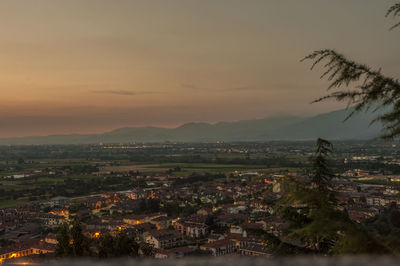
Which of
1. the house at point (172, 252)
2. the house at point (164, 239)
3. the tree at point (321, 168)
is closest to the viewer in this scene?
the tree at point (321, 168)

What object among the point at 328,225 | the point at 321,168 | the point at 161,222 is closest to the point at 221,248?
the point at 161,222

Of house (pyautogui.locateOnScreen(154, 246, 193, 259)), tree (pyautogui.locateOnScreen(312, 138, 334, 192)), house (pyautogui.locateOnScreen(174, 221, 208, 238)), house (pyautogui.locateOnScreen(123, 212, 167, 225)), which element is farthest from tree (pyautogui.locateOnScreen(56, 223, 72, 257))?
house (pyautogui.locateOnScreen(123, 212, 167, 225))

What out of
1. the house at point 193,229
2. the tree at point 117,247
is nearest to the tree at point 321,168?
the tree at point 117,247

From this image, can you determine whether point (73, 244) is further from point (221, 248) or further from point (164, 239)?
point (164, 239)

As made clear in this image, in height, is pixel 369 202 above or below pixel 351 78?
below

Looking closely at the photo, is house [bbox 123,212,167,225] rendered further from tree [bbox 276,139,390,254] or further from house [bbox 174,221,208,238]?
tree [bbox 276,139,390,254]

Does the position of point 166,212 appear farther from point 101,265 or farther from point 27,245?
point 101,265

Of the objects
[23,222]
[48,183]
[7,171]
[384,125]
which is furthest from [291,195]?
[7,171]

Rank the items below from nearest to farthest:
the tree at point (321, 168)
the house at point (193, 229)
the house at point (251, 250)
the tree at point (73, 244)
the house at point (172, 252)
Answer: the tree at point (321, 168) → the tree at point (73, 244) → the house at point (251, 250) → the house at point (172, 252) → the house at point (193, 229)

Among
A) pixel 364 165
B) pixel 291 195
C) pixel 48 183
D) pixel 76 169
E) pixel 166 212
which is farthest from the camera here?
pixel 76 169

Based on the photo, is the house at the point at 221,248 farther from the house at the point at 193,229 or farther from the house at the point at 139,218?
the house at the point at 139,218

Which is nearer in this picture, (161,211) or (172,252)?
(172,252)
